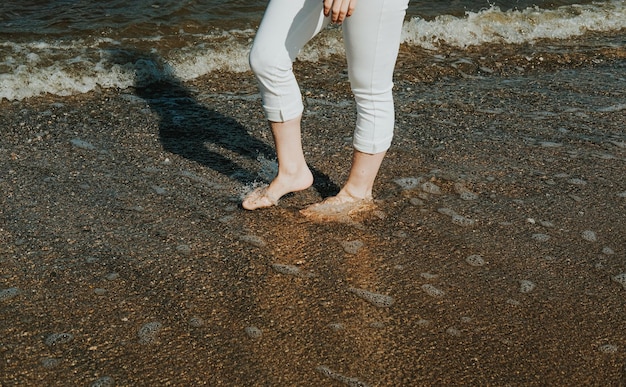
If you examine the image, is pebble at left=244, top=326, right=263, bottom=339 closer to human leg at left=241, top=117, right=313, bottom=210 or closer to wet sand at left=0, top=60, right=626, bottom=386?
wet sand at left=0, top=60, right=626, bottom=386

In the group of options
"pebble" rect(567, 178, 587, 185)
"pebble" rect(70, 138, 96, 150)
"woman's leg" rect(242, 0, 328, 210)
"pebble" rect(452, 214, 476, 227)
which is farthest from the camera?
"pebble" rect(70, 138, 96, 150)

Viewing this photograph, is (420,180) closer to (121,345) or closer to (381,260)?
(381,260)

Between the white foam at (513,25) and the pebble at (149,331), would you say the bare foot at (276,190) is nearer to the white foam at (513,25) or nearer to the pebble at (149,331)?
the pebble at (149,331)

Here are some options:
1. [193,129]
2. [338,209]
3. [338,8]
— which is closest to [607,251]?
[338,209]

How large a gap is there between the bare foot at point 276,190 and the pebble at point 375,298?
34.0 inches

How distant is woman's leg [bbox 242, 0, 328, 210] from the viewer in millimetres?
3639

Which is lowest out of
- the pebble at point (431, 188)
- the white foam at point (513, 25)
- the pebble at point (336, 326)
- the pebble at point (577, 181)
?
the white foam at point (513, 25)

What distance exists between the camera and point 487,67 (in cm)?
731

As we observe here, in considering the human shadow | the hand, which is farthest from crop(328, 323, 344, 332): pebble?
the human shadow

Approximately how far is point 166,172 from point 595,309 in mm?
2538

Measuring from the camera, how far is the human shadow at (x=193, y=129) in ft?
16.1

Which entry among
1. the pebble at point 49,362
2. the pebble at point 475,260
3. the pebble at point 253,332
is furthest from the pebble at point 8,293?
the pebble at point 475,260

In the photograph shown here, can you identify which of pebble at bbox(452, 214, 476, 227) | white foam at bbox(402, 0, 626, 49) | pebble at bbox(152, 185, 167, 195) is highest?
pebble at bbox(452, 214, 476, 227)

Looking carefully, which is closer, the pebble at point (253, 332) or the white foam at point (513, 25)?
the pebble at point (253, 332)
